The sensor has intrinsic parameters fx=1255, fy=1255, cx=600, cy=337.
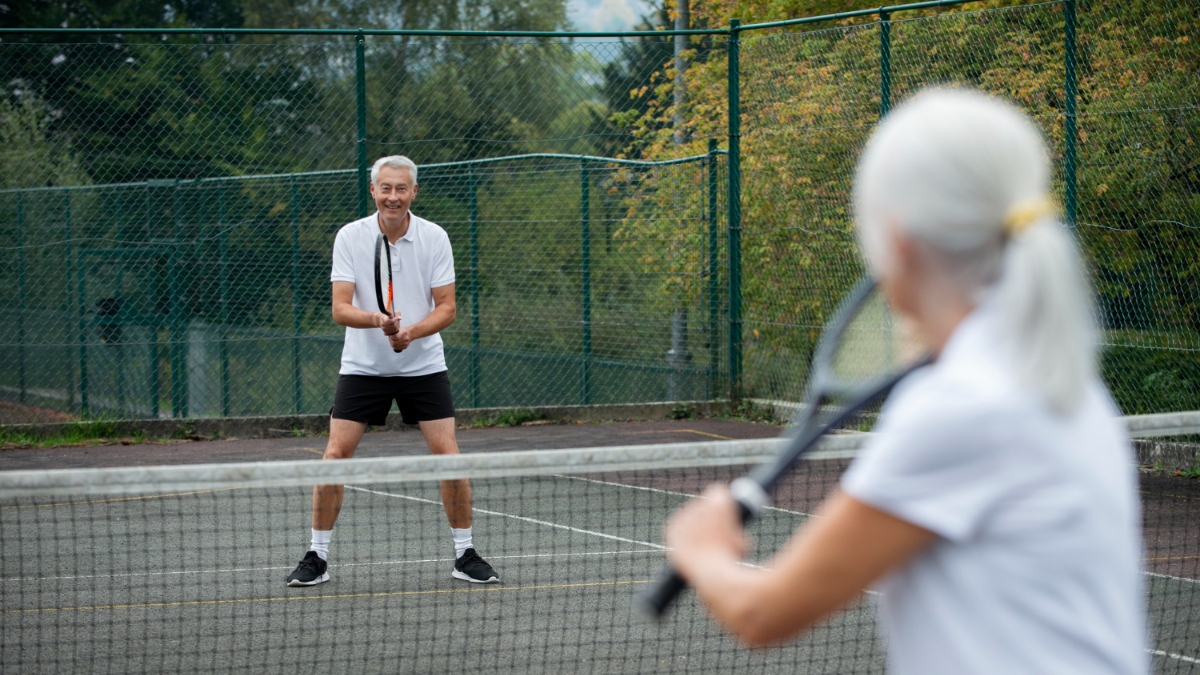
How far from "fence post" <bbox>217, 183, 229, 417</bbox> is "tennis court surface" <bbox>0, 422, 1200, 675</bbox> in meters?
3.75

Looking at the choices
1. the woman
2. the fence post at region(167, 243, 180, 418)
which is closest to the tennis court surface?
the woman

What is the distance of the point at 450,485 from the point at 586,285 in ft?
22.1

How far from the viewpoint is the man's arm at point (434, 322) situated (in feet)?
19.1

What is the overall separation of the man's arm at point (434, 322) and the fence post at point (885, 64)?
543 cm

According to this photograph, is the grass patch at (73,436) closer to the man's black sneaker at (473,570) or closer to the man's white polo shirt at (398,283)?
the man's white polo shirt at (398,283)

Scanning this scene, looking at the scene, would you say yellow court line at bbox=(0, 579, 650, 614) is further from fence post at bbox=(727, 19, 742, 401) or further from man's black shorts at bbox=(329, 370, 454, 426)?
fence post at bbox=(727, 19, 742, 401)

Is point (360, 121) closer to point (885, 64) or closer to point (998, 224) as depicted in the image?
point (885, 64)

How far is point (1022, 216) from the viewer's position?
132 centimetres

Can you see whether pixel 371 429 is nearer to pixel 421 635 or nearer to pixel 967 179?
pixel 421 635

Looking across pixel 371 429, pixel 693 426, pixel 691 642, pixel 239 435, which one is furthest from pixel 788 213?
pixel 691 642

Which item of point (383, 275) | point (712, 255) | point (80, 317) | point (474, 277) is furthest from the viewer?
point (80, 317)

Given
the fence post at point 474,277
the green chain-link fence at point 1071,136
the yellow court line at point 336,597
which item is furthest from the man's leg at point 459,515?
the fence post at point 474,277

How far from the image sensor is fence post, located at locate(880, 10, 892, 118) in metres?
10.3

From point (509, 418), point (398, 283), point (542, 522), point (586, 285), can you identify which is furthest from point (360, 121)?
point (398, 283)
